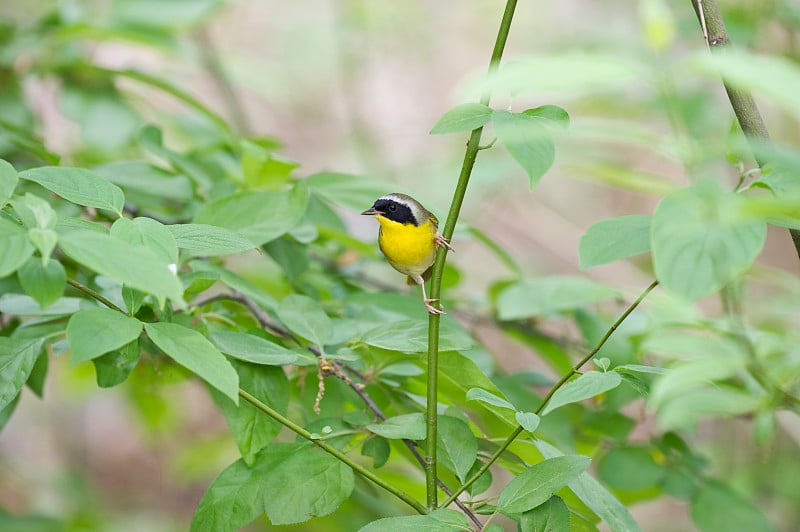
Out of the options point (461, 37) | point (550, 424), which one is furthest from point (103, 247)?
point (461, 37)

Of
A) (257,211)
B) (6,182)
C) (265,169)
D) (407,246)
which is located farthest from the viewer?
(407,246)

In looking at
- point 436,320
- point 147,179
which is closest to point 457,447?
point 436,320

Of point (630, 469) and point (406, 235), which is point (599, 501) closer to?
point (630, 469)

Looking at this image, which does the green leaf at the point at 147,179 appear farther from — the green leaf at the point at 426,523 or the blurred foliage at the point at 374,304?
the green leaf at the point at 426,523

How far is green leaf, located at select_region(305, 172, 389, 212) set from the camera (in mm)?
1693

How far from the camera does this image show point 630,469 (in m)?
1.76

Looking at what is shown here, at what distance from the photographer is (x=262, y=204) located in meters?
1.48

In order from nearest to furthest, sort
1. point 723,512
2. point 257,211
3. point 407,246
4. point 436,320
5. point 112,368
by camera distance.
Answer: point 436,320, point 112,368, point 257,211, point 723,512, point 407,246

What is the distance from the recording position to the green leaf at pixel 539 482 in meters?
1.08

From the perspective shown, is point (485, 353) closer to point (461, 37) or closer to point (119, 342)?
point (119, 342)

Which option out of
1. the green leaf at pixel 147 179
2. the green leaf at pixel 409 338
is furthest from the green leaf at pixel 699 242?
the green leaf at pixel 147 179

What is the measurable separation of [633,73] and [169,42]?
6.92 ft

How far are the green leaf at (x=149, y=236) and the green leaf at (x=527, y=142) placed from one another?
45 centimetres

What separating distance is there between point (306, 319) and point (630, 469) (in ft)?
2.93
